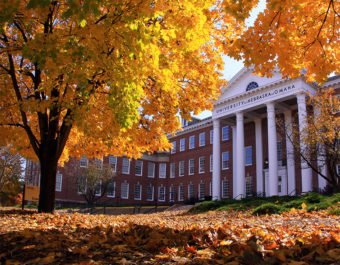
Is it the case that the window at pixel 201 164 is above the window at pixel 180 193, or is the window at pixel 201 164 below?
above

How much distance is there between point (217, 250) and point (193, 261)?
1.80ft

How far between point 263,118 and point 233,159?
6.11 meters

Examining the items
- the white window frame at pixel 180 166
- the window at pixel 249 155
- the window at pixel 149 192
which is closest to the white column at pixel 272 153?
the window at pixel 249 155

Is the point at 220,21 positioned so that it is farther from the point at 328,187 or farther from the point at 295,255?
the point at 328,187

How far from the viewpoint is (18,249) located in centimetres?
527

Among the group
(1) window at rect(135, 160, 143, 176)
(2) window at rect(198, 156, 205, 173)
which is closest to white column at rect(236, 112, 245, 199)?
(2) window at rect(198, 156, 205, 173)

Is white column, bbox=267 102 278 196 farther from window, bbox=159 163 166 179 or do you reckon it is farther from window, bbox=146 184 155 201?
window, bbox=159 163 166 179

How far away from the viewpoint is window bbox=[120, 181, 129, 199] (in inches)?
2197

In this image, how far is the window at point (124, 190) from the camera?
55812 millimetres

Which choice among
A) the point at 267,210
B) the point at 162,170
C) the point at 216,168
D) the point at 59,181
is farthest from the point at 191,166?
the point at 267,210

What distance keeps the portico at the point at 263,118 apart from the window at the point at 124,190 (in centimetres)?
1798

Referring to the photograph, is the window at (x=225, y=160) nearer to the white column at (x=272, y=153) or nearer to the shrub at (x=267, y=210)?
the white column at (x=272, y=153)

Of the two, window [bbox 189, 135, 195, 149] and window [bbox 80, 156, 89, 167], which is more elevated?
window [bbox 189, 135, 195, 149]

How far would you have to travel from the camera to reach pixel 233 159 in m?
45.3
